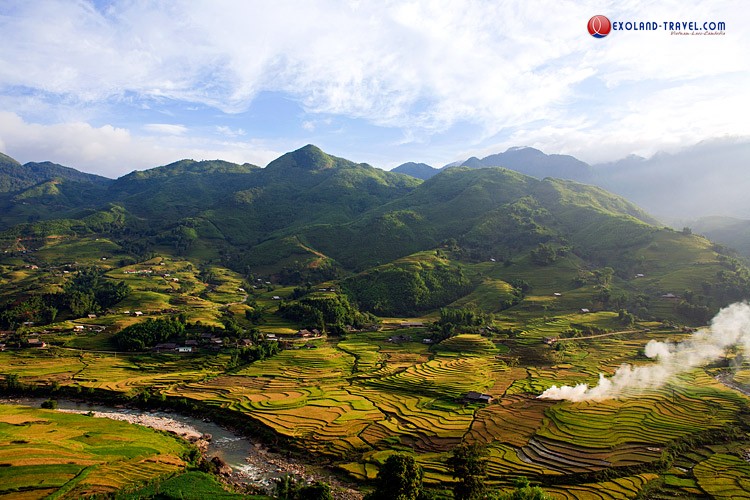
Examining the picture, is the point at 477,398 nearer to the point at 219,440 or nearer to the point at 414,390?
the point at 414,390

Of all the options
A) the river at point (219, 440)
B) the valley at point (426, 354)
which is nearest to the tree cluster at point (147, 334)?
the valley at point (426, 354)

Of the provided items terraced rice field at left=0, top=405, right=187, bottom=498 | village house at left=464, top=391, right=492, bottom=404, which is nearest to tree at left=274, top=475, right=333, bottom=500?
terraced rice field at left=0, top=405, right=187, bottom=498

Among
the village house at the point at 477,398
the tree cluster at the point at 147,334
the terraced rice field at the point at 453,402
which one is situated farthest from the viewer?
the tree cluster at the point at 147,334

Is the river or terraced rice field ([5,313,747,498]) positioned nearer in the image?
terraced rice field ([5,313,747,498])

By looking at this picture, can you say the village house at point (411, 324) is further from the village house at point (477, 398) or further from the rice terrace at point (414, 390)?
the village house at point (477, 398)

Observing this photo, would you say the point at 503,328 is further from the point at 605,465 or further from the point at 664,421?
the point at 605,465

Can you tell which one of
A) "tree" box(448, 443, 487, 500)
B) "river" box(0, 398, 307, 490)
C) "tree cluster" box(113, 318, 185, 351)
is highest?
"tree cluster" box(113, 318, 185, 351)

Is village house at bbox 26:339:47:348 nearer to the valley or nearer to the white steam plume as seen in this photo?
the valley
